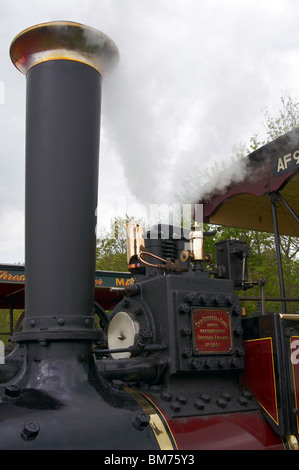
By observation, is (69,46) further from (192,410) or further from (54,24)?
(192,410)

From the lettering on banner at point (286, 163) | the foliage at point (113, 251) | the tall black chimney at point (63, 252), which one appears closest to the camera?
the tall black chimney at point (63, 252)

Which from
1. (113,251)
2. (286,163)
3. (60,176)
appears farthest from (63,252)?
(113,251)

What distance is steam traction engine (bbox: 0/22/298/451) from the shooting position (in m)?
1.97

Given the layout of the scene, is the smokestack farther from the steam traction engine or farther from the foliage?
the foliage

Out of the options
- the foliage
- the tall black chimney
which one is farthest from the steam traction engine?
the foliage

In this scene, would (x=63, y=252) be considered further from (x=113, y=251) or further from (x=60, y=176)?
(x=113, y=251)

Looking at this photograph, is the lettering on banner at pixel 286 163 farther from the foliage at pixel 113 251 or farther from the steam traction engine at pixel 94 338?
the foliage at pixel 113 251

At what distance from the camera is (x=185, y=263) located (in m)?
2.74

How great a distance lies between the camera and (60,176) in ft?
6.87

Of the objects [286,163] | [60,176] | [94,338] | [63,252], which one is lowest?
[94,338]

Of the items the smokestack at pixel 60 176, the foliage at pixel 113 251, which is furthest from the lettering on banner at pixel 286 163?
the foliage at pixel 113 251

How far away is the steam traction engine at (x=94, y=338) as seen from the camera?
77.5 inches

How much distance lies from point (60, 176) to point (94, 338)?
0.71 meters
